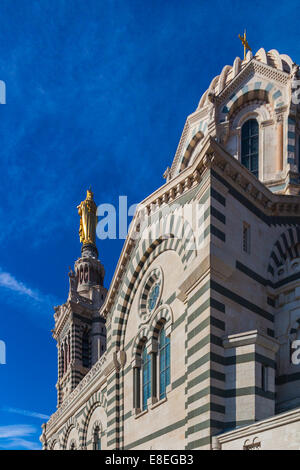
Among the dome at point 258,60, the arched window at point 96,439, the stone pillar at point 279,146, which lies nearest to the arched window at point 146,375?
the arched window at point 96,439

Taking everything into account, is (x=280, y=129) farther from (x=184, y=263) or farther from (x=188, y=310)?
(x=188, y=310)

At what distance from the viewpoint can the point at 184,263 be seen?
859 inches

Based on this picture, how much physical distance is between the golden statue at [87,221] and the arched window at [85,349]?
38.3 ft

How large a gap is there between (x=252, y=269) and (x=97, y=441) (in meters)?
17.9

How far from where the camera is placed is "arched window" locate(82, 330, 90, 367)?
52250 millimetres

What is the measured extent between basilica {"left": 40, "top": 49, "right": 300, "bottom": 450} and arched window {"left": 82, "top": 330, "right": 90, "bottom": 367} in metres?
18.7

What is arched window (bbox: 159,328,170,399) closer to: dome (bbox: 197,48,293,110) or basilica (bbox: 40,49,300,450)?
basilica (bbox: 40,49,300,450)

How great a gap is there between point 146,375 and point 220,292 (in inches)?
266

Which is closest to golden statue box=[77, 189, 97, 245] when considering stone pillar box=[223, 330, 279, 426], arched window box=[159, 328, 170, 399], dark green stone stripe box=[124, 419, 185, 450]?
dark green stone stripe box=[124, 419, 185, 450]

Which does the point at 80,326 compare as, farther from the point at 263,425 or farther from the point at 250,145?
the point at 263,425

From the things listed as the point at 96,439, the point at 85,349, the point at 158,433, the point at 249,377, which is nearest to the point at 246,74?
the point at 249,377

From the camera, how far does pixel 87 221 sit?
204ft

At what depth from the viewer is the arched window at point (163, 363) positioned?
73.7 ft
